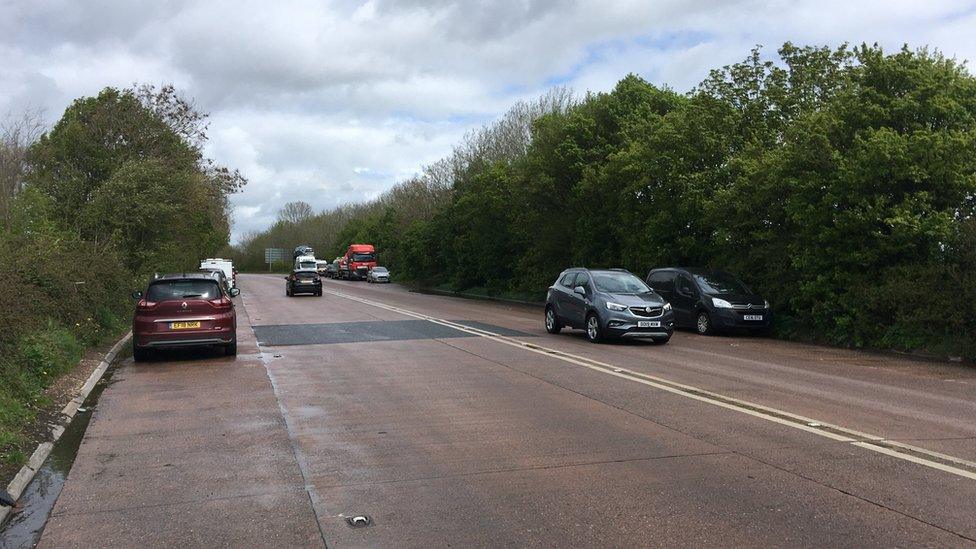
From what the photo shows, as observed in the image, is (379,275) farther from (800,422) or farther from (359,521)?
(359,521)

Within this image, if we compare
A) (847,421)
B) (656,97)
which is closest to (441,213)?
(656,97)

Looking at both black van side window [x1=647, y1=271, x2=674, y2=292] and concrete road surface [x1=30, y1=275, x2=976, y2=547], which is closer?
concrete road surface [x1=30, y1=275, x2=976, y2=547]

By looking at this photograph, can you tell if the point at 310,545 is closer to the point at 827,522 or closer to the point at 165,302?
the point at 827,522

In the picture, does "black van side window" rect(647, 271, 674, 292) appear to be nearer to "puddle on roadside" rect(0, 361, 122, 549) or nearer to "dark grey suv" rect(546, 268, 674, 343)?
"dark grey suv" rect(546, 268, 674, 343)

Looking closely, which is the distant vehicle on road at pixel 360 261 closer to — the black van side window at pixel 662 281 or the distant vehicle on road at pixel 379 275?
the distant vehicle on road at pixel 379 275

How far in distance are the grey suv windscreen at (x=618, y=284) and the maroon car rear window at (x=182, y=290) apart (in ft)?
26.5

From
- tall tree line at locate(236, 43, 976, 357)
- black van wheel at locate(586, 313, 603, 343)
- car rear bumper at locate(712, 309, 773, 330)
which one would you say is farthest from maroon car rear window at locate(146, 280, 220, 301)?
tall tree line at locate(236, 43, 976, 357)

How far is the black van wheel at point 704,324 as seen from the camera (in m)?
19.0

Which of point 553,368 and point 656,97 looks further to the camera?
point 656,97

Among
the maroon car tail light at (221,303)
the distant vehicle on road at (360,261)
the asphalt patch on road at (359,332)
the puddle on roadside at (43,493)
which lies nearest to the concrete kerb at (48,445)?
the puddle on roadside at (43,493)

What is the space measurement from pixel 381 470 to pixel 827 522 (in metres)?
3.34

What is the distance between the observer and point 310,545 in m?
4.66

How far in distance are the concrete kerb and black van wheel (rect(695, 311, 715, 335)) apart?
13.3m

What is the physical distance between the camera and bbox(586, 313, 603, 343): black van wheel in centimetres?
1641
